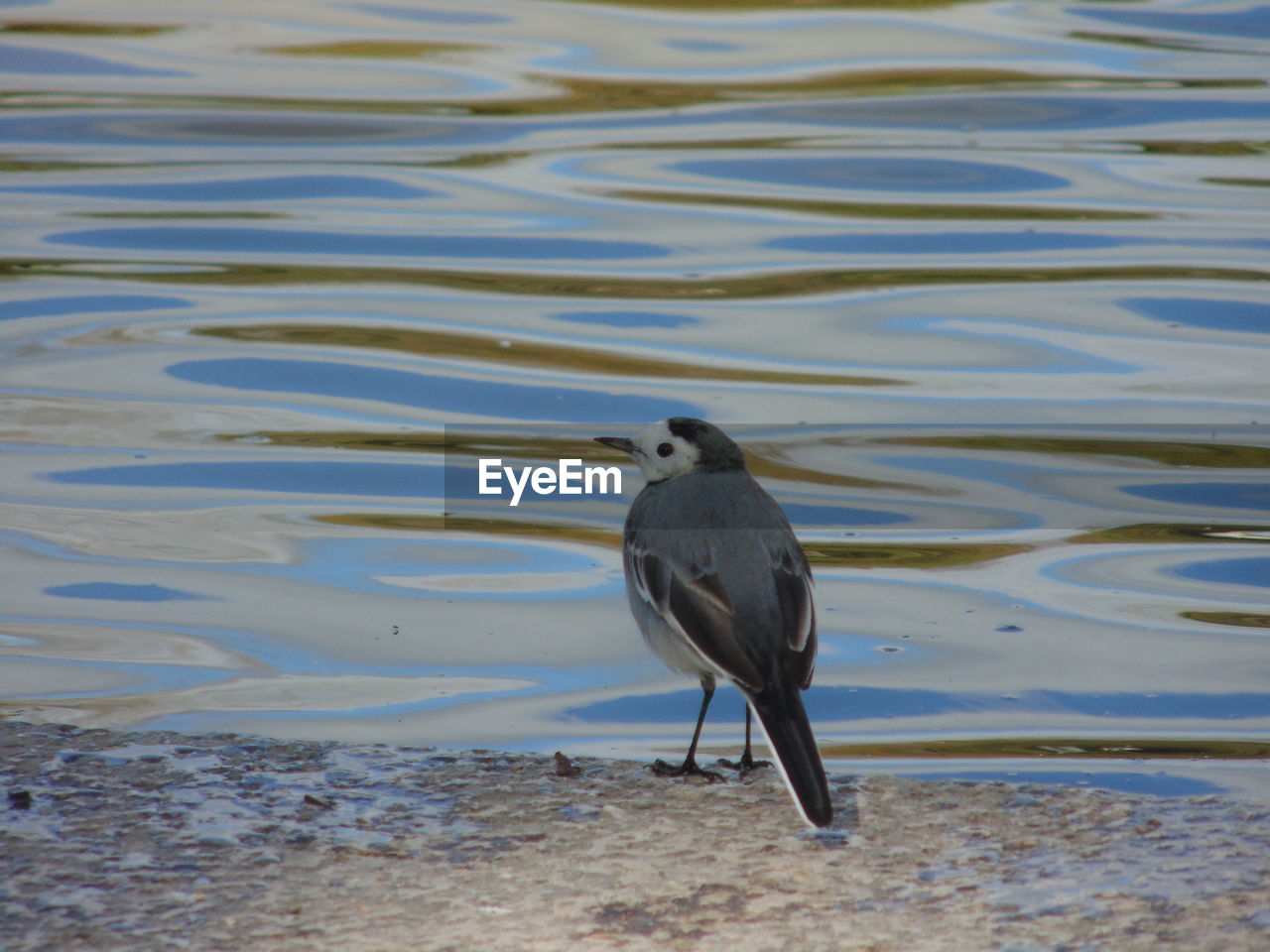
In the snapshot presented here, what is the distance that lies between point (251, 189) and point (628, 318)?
4.39 meters

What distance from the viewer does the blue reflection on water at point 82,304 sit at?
11234 millimetres

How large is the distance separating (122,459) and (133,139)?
7.14m

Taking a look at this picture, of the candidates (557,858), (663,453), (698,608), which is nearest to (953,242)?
(663,453)

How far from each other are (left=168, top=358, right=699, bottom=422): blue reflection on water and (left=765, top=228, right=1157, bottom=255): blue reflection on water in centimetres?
332

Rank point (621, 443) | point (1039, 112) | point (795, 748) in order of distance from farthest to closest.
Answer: point (1039, 112) < point (621, 443) < point (795, 748)

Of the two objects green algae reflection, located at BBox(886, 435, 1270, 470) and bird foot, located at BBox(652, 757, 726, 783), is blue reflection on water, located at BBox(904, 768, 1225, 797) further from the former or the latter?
green algae reflection, located at BBox(886, 435, 1270, 470)

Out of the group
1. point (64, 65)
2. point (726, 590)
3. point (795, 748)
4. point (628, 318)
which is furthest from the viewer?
point (64, 65)

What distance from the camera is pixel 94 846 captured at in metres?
3.92

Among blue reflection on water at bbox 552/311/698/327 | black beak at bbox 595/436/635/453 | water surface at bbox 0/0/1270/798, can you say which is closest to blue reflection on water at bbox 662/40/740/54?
water surface at bbox 0/0/1270/798

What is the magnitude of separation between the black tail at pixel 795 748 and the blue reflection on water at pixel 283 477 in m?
4.40

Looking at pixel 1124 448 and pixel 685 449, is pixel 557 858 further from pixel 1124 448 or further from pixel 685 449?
pixel 1124 448

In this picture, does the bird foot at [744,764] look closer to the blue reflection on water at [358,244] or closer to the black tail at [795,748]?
the black tail at [795,748]

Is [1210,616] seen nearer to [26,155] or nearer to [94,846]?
[94,846]

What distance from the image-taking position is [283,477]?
8.73 m
